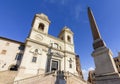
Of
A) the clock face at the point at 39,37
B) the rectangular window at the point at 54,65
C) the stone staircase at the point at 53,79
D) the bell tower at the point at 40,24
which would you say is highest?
the bell tower at the point at 40,24

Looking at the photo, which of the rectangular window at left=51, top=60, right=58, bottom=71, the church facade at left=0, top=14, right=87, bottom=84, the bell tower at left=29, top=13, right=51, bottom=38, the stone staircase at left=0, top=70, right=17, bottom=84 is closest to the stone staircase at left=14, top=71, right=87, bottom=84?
the church facade at left=0, top=14, right=87, bottom=84

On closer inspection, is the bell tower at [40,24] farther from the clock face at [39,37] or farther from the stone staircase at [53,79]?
the stone staircase at [53,79]

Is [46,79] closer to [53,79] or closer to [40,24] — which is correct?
[53,79]

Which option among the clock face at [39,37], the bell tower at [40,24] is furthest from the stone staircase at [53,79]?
the bell tower at [40,24]

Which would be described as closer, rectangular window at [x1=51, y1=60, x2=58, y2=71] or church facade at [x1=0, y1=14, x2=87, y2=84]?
church facade at [x1=0, y1=14, x2=87, y2=84]

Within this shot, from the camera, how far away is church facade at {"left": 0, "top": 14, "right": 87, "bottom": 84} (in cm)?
1747

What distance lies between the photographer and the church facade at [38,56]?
1747 cm

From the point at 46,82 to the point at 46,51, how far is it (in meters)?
11.6

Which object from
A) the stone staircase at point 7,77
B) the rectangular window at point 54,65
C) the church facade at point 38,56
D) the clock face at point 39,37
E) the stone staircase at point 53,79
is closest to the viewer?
the stone staircase at point 53,79

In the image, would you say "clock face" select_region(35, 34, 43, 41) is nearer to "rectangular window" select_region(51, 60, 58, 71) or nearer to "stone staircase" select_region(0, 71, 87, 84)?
"rectangular window" select_region(51, 60, 58, 71)

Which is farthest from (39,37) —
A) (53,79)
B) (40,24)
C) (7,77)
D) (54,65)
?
(53,79)

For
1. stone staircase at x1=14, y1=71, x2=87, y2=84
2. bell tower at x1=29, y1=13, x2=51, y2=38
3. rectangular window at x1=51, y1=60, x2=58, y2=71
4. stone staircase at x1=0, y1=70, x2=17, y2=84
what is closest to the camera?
stone staircase at x1=14, y1=71, x2=87, y2=84

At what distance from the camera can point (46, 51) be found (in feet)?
77.2

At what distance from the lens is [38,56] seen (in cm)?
2155
